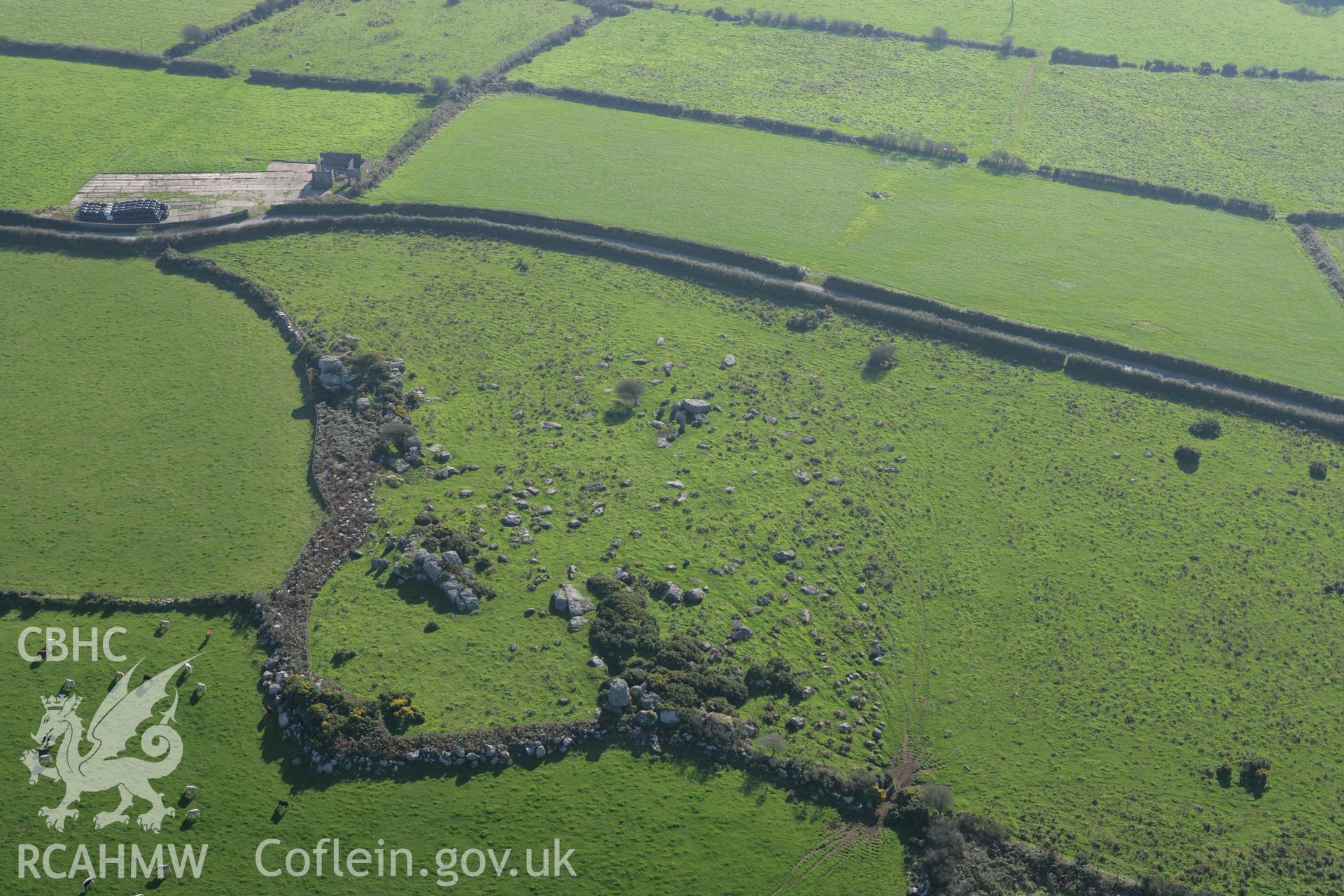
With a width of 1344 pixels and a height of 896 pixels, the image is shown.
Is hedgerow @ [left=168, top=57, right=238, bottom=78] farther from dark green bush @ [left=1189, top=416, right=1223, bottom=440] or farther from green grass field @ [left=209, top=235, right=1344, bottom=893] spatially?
dark green bush @ [left=1189, top=416, right=1223, bottom=440]

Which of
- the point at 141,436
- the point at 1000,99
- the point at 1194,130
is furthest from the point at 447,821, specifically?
the point at 1194,130

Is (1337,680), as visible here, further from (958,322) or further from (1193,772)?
(958,322)

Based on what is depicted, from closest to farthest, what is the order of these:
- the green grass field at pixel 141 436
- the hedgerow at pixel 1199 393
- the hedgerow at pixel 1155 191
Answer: the green grass field at pixel 141 436 < the hedgerow at pixel 1199 393 < the hedgerow at pixel 1155 191

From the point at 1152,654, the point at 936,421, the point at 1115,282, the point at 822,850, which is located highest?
the point at 1115,282

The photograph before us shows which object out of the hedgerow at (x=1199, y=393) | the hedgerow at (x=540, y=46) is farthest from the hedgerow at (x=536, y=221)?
the hedgerow at (x=540, y=46)

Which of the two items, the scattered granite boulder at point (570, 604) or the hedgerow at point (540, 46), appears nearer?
the scattered granite boulder at point (570, 604)

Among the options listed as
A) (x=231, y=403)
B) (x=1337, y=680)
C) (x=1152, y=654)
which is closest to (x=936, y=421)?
(x=1152, y=654)

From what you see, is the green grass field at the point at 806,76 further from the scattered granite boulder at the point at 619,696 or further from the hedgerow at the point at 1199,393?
the scattered granite boulder at the point at 619,696
